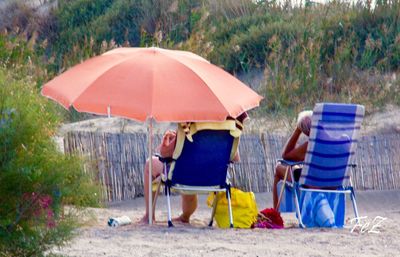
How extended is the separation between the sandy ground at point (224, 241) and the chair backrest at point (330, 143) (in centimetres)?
50

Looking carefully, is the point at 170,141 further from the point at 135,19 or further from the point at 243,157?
the point at 135,19

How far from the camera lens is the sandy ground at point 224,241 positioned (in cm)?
767

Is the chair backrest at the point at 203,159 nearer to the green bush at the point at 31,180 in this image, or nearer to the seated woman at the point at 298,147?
the seated woman at the point at 298,147

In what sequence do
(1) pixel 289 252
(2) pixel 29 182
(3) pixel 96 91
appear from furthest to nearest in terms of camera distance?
1. (3) pixel 96 91
2. (1) pixel 289 252
3. (2) pixel 29 182

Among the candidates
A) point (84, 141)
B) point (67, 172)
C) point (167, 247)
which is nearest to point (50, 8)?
point (84, 141)

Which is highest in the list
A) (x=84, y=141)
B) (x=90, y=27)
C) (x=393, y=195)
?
(x=90, y=27)

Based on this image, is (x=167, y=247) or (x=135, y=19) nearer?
(x=167, y=247)

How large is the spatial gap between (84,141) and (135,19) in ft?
32.0

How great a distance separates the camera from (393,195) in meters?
11.9

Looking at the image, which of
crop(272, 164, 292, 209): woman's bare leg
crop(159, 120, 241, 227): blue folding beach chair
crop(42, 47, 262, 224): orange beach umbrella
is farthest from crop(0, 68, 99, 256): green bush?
crop(272, 164, 292, 209): woman's bare leg

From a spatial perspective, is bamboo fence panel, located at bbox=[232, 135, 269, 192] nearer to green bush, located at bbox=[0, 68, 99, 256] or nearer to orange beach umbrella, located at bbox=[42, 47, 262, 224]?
orange beach umbrella, located at bbox=[42, 47, 262, 224]

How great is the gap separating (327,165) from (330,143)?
0.21m

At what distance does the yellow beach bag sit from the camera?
30.9 feet

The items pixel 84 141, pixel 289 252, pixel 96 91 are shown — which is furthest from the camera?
pixel 84 141
